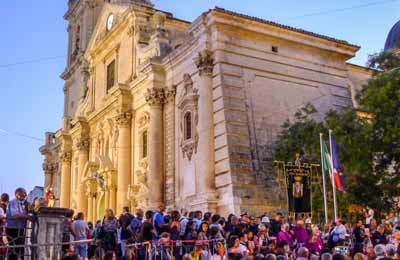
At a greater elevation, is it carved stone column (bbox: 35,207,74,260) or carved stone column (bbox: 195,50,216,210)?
carved stone column (bbox: 195,50,216,210)

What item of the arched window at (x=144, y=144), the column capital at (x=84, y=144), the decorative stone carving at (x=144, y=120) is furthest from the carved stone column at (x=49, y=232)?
the column capital at (x=84, y=144)

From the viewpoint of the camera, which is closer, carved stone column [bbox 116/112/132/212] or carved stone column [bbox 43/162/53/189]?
carved stone column [bbox 116/112/132/212]

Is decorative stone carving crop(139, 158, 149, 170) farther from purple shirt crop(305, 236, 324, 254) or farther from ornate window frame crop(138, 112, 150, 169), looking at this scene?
purple shirt crop(305, 236, 324, 254)

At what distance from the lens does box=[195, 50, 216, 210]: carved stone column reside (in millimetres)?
22141

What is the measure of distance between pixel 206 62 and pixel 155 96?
14.0ft

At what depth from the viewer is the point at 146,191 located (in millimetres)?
26188

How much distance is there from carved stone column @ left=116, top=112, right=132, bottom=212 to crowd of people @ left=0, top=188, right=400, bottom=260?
1313cm

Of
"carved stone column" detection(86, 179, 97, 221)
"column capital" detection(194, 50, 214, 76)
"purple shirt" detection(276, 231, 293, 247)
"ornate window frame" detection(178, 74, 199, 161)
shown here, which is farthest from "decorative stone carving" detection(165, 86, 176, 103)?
"purple shirt" detection(276, 231, 293, 247)

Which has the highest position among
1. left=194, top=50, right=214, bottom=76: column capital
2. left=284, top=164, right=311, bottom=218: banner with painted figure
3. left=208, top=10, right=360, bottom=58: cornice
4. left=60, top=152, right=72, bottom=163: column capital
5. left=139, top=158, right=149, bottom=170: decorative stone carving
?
left=208, top=10, right=360, bottom=58: cornice

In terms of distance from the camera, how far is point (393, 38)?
4066 centimetres

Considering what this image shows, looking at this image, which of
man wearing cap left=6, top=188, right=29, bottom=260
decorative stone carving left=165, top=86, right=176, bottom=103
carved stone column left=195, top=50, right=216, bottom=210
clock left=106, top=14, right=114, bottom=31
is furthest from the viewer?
clock left=106, top=14, right=114, bottom=31

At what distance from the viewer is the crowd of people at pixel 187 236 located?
11992 millimetres

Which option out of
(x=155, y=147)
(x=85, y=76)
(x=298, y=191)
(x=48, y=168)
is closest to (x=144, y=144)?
(x=155, y=147)

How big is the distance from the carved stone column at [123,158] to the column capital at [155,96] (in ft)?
10.3
